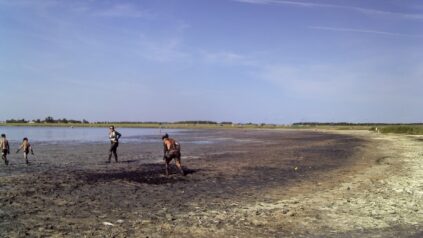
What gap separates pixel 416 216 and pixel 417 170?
11.6 m

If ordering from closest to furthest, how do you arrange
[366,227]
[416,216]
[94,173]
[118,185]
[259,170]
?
[366,227] → [416,216] → [118,185] → [94,173] → [259,170]

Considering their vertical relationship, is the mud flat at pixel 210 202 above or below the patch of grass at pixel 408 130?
below

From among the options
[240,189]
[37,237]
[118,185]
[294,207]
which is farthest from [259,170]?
[37,237]

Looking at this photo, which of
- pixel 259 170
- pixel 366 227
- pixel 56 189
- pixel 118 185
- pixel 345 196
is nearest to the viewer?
pixel 366 227

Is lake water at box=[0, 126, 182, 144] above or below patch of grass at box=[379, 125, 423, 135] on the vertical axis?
below

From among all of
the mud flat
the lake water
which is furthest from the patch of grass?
the mud flat

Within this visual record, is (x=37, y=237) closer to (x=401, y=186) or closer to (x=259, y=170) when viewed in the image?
(x=401, y=186)

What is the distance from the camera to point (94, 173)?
21953mm

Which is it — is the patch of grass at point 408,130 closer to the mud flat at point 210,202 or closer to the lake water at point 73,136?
the lake water at point 73,136

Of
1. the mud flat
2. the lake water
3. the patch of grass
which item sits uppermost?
the patch of grass

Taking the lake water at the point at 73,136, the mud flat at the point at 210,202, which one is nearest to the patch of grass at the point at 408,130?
the lake water at the point at 73,136

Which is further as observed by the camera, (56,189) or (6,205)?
(56,189)

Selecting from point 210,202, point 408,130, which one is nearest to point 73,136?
point 408,130

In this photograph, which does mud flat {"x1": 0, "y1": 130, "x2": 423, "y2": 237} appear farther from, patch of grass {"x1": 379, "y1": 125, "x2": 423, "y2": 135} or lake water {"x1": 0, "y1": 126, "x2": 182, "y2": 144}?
patch of grass {"x1": 379, "y1": 125, "x2": 423, "y2": 135}
